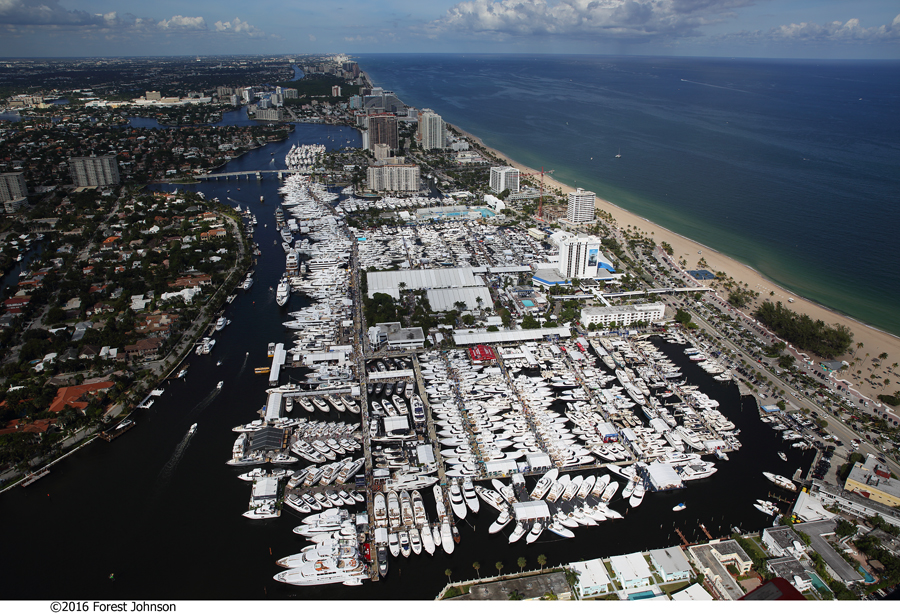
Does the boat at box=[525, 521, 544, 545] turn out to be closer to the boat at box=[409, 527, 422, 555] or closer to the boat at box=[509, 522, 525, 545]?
the boat at box=[509, 522, 525, 545]

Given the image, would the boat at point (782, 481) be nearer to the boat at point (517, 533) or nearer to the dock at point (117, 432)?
the boat at point (517, 533)

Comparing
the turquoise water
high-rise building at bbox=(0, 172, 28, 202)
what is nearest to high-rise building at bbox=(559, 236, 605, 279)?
the turquoise water

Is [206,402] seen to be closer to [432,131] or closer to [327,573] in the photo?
[327,573]

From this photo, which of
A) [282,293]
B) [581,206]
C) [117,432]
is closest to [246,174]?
[282,293]

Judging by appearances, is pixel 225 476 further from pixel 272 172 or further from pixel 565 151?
pixel 565 151

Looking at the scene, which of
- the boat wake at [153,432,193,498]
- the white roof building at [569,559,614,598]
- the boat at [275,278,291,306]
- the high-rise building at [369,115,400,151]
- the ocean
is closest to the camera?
the white roof building at [569,559,614,598]

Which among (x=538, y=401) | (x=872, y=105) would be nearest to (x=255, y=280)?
(x=538, y=401)
